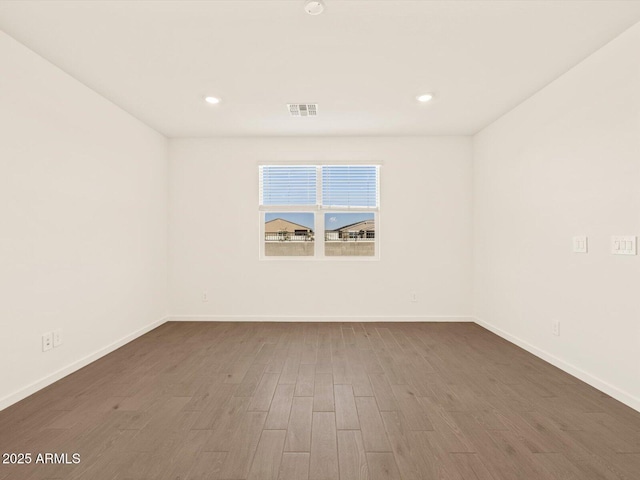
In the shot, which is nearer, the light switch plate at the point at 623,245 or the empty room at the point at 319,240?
the empty room at the point at 319,240

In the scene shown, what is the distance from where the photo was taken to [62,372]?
2.69 metres

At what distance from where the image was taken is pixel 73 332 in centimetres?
282

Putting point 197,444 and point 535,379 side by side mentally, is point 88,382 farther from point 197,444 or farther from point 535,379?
point 535,379

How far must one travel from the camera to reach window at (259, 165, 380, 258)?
4594 mm

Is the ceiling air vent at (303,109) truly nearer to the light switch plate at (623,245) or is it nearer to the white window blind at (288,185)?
the white window blind at (288,185)

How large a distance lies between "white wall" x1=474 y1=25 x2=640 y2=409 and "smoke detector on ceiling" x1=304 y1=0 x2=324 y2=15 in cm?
218

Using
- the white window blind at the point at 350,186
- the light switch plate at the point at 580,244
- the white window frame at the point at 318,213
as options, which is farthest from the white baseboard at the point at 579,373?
the white window blind at the point at 350,186

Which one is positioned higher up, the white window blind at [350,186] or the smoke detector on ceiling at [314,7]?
the smoke detector on ceiling at [314,7]

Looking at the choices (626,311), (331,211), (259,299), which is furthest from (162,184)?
(626,311)

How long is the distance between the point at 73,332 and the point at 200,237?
6.49 feet

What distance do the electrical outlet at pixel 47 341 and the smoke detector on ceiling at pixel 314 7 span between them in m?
3.10

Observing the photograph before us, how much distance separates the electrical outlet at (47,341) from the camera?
98.9 inches

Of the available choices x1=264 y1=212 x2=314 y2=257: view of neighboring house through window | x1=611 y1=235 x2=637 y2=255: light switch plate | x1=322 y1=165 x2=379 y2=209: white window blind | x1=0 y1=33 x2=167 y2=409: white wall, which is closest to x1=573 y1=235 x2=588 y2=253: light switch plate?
x1=611 y1=235 x2=637 y2=255: light switch plate

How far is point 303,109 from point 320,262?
2.05 meters
